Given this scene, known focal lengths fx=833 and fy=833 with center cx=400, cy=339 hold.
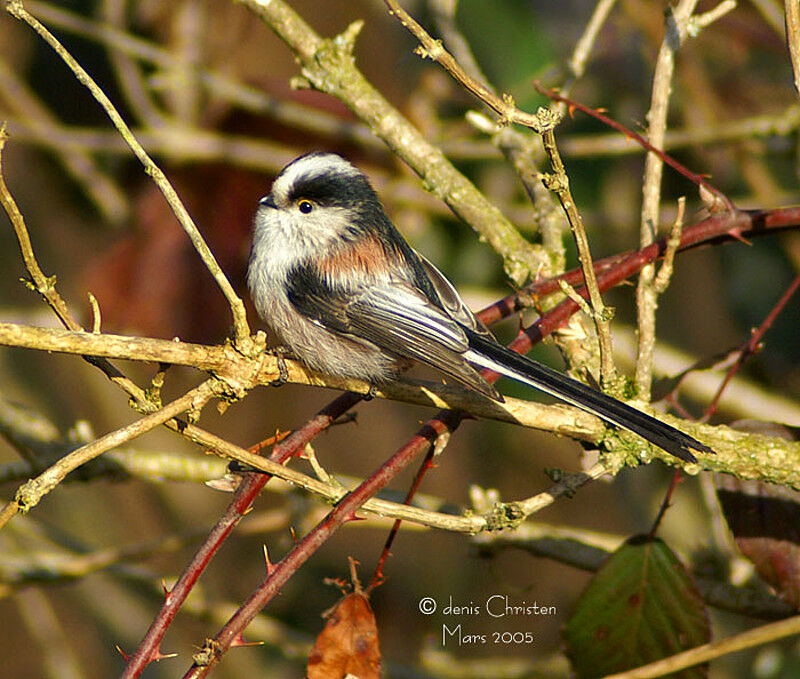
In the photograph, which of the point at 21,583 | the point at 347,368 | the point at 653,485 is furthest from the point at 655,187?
the point at 21,583

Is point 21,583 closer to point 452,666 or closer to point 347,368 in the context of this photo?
point 347,368

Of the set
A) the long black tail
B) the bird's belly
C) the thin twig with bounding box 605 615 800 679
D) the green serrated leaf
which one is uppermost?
the bird's belly

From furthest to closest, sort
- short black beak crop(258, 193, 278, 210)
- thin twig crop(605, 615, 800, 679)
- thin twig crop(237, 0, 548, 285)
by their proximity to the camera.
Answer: short black beak crop(258, 193, 278, 210) → thin twig crop(237, 0, 548, 285) → thin twig crop(605, 615, 800, 679)

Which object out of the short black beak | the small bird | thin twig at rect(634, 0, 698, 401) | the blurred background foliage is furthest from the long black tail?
the blurred background foliage

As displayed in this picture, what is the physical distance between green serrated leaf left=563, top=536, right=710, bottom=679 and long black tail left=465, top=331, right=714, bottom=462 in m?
0.30

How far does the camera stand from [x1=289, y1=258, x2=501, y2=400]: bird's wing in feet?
6.23

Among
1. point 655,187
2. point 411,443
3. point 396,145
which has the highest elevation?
point 396,145

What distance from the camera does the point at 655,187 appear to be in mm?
1894

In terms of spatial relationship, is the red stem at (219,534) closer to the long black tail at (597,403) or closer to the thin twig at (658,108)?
the long black tail at (597,403)

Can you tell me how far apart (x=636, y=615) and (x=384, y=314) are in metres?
0.87

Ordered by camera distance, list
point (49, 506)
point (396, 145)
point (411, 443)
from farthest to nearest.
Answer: point (49, 506) < point (396, 145) < point (411, 443)

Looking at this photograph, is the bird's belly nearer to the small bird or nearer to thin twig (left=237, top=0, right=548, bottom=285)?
the small bird

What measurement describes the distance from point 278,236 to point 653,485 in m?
1.85

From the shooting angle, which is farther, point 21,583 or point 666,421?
point 21,583
